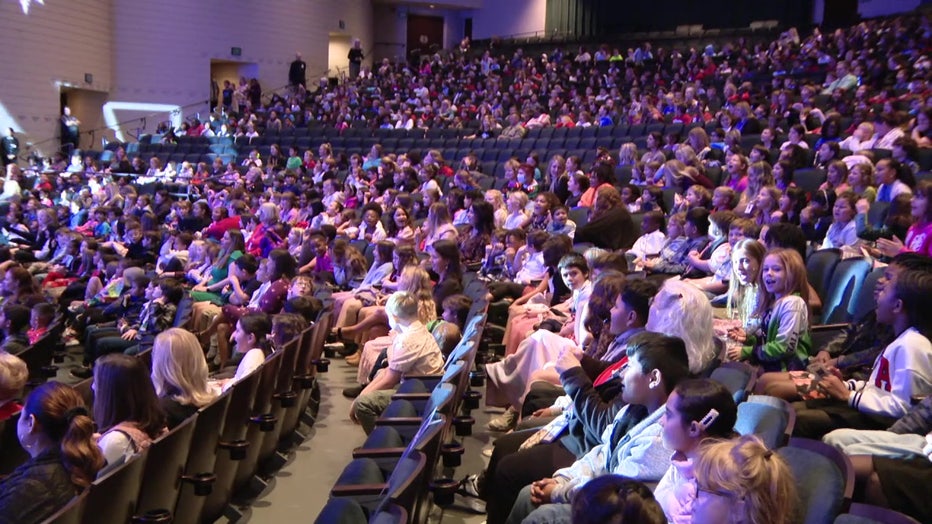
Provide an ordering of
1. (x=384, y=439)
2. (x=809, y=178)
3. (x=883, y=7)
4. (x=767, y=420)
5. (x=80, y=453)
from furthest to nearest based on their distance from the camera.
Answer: (x=883, y=7) < (x=809, y=178) < (x=384, y=439) < (x=80, y=453) < (x=767, y=420)

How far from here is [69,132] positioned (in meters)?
17.0

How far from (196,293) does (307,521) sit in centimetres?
398

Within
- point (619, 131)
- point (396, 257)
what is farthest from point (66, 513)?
point (619, 131)

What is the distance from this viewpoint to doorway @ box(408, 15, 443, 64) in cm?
2502

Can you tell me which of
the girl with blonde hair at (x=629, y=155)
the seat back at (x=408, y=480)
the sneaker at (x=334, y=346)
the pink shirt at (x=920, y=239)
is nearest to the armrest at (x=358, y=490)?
the seat back at (x=408, y=480)

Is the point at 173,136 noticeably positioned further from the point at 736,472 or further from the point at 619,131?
the point at 736,472

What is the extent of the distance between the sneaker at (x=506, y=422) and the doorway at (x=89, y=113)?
1573 centimetres

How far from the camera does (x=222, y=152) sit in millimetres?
15453

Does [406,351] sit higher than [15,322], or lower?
higher

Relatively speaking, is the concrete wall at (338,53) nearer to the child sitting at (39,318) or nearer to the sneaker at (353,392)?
the child sitting at (39,318)

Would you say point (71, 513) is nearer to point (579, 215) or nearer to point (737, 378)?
point (737, 378)

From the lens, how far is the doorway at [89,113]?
18125 mm

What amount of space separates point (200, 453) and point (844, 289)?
328 cm

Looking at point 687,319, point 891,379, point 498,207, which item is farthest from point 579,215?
point 891,379
